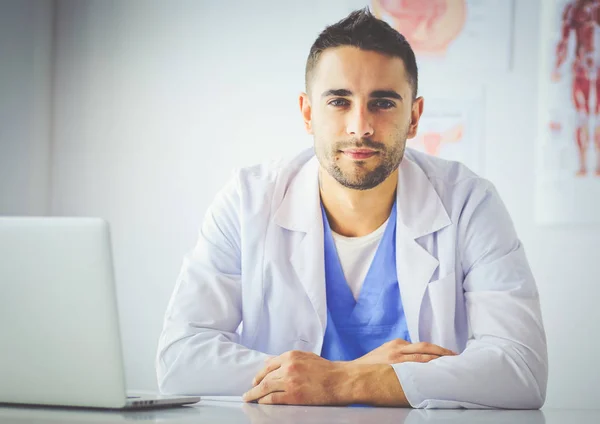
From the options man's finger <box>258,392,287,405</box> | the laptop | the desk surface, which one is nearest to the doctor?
man's finger <box>258,392,287,405</box>

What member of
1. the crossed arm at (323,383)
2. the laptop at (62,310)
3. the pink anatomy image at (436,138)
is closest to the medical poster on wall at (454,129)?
the pink anatomy image at (436,138)

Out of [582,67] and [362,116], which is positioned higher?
[582,67]

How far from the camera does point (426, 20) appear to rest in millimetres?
3256

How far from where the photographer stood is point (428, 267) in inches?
71.3

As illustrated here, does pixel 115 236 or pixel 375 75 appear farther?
pixel 115 236

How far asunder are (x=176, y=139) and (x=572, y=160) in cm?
169

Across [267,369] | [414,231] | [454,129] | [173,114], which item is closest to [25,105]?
[173,114]

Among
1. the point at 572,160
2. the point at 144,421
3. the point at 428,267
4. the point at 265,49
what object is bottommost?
the point at 144,421

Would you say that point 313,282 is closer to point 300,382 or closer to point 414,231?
point 414,231

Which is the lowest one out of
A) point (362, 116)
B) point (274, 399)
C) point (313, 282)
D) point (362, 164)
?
point (274, 399)

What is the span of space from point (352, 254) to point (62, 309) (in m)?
1.03

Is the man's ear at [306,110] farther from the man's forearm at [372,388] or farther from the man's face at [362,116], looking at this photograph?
the man's forearm at [372,388]

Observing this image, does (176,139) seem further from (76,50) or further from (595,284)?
(595,284)

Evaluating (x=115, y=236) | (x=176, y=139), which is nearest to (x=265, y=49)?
(x=176, y=139)
